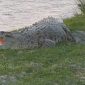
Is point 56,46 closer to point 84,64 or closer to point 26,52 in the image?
point 26,52

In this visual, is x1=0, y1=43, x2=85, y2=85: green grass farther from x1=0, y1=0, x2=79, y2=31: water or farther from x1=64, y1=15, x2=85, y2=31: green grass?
x1=0, y1=0, x2=79, y2=31: water

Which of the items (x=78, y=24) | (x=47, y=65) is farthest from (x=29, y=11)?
(x=47, y=65)

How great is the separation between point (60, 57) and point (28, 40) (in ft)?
5.96

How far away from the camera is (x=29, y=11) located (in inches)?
922

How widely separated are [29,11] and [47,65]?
45.1 feet

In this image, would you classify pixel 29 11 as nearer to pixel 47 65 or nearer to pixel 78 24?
pixel 78 24

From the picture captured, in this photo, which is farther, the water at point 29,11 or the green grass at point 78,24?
the water at point 29,11

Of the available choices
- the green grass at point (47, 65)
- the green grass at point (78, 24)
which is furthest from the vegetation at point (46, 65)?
the green grass at point (78, 24)

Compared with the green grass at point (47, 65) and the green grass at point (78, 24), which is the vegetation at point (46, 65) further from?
the green grass at point (78, 24)

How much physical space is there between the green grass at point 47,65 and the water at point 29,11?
24.4 ft

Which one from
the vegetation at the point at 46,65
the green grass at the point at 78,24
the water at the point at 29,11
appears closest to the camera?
the vegetation at the point at 46,65

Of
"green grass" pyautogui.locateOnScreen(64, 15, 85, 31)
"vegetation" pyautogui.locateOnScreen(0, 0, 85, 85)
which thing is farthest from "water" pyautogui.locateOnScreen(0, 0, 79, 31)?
"vegetation" pyautogui.locateOnScreen(0, 0, 85, 85)

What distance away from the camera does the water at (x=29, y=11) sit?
1997 cm

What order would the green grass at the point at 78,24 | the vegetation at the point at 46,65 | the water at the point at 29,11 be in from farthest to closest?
the water at the point at 29,11
the green grass at the point at 78,24
the vegetation at the point at 46,65
